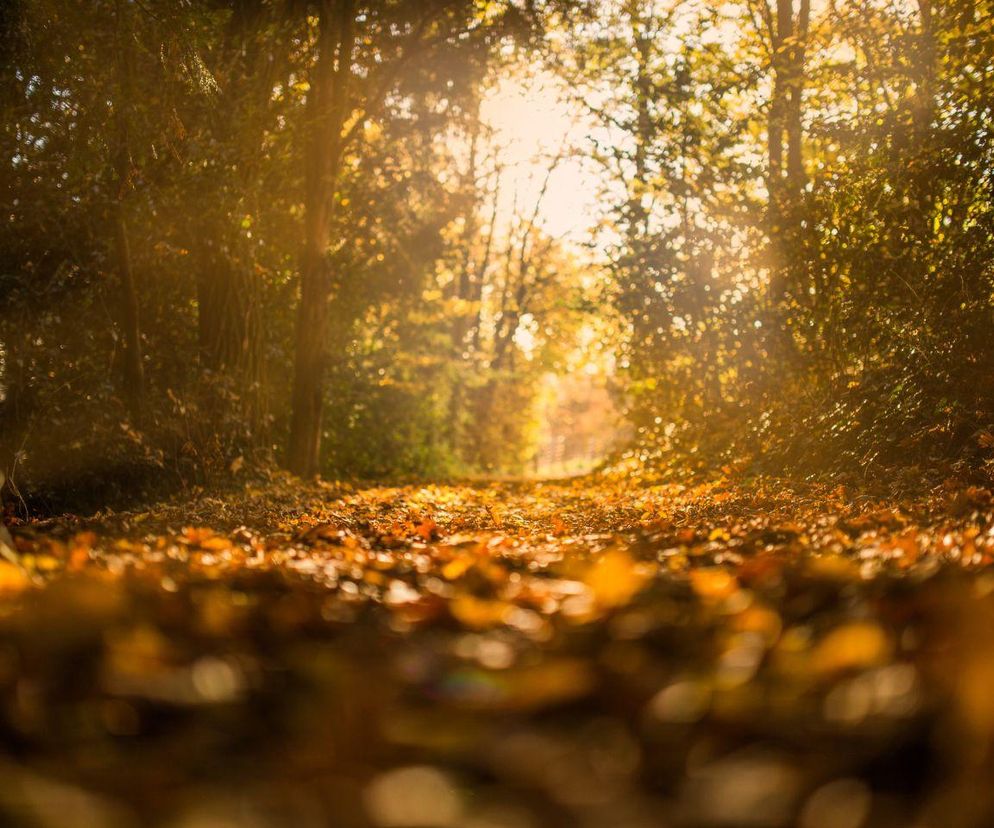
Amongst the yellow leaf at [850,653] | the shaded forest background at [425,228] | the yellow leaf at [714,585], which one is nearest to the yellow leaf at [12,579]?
the yellow leaf at [714,585]

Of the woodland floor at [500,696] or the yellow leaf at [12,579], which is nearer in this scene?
the woodland floor at [500,696]

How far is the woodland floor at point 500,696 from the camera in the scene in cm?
139

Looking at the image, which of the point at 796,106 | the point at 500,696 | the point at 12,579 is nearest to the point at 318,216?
the point at 796,106

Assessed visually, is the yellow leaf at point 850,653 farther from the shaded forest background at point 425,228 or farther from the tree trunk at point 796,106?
the tree trunk at point 796,106

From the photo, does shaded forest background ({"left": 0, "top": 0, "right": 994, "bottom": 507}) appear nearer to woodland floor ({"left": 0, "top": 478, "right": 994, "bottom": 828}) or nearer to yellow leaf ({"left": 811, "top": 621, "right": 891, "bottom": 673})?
woodland floor ({"left": 0, "top": 478, "right": 994, "bottom": 828})

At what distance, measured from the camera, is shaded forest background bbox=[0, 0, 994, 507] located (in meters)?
7.45

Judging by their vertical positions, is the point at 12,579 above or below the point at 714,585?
below

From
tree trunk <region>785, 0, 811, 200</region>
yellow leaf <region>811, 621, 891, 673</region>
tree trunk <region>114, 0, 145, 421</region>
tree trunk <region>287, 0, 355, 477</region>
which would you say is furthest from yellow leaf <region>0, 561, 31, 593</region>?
tree trunk <region>785, 0, 811, 200</region>

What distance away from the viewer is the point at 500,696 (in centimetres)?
182

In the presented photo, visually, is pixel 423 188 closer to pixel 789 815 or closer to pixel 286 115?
pixel 286 115

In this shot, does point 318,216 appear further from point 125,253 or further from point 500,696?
point 500,696

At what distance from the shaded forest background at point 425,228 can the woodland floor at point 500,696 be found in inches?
181

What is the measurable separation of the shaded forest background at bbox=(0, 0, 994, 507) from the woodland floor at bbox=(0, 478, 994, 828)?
181 inches

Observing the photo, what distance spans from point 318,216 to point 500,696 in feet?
35.6
